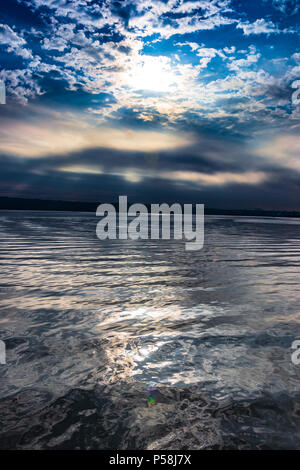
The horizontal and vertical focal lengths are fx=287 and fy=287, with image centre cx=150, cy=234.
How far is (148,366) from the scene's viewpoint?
3.70 meters

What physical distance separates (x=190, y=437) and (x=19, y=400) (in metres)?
1.78

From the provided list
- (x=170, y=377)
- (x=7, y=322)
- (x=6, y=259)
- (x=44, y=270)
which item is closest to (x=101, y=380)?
(x=170, y=377)

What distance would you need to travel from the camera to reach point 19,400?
2998 millimetres

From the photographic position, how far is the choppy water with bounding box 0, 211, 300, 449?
2592 millimetres

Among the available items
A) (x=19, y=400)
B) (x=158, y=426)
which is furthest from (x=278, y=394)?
(x=19, y=400)

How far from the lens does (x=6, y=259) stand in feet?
38.8

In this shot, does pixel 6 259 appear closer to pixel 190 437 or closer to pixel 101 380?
pixel 101 380

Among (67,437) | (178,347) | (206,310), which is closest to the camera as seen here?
(67,437)

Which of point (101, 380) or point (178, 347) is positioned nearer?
point (101, 380)

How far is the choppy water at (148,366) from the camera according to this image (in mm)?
2592
